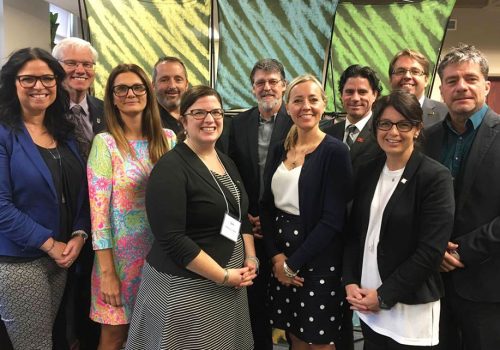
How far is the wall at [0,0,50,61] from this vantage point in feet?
12.1

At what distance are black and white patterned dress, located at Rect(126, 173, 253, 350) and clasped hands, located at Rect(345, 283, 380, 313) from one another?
47cm

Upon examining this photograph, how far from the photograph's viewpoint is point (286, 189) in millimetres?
1719

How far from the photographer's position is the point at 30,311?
1.57 meters

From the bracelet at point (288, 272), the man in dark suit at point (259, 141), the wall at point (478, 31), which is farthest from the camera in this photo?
the wall at point (478, 31)

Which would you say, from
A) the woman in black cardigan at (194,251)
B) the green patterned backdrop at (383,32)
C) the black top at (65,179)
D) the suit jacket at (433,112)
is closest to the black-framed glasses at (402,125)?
the woman in black cardigan at (194,251)

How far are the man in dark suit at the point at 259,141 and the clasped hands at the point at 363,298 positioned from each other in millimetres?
680

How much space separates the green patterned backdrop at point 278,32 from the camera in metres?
2.89

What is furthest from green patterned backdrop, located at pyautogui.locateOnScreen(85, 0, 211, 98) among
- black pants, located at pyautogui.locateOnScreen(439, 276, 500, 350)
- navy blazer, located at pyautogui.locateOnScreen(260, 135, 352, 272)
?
black pants, located at pyautogui.locateOnScreen(439, 276, 500, 350)

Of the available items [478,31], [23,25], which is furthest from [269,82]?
[478,31]

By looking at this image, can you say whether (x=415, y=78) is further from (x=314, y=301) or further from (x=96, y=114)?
(x=96, y=114)

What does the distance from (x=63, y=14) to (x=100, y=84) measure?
247 centimetres

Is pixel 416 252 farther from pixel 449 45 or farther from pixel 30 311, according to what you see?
pixel 449 45

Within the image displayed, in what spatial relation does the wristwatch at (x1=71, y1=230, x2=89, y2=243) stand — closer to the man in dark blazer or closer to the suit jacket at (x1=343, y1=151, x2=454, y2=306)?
the suit jacket at (x1=343, y1=151, x2=454, y2=306)

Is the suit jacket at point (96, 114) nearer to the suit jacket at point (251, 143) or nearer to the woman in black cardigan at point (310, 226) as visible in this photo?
the suit jacket at point (251, 143)
